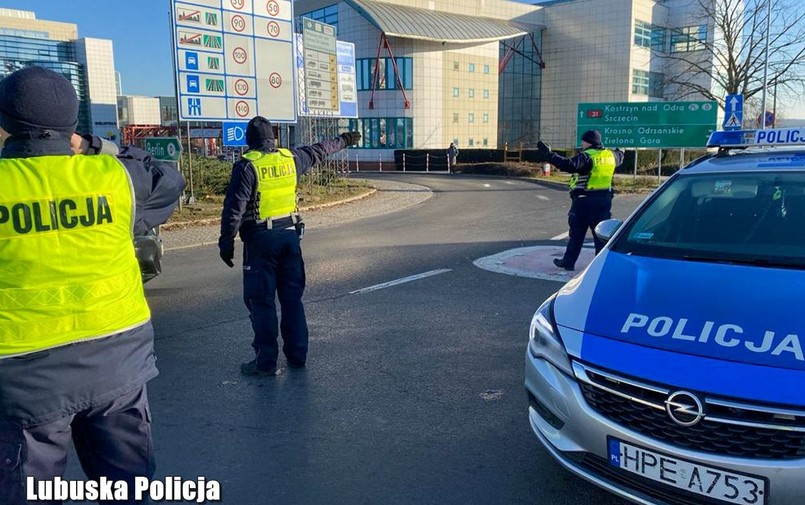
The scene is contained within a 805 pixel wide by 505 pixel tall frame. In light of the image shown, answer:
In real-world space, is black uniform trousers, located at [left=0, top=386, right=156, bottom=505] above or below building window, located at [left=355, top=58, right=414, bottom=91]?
below

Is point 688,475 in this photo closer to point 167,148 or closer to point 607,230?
point 607,230

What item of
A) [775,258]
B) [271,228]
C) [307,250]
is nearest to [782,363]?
[775,258]

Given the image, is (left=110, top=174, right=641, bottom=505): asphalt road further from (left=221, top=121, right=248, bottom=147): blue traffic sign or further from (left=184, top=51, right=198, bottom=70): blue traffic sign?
(left=184, top=51, right=198, bottom=70): blue traffic sign

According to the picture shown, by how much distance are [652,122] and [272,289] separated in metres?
19.1

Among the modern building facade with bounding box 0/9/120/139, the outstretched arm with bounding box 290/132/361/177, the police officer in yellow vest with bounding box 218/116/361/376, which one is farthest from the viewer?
the modern building facade with bounding box 0/9/120/139

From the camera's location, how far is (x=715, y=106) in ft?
64.1

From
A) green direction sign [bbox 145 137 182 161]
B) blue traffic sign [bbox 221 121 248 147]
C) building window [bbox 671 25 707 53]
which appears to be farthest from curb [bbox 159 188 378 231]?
building window [bbox 671 25 707 53]

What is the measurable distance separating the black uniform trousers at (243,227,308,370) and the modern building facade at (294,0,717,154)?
1494 inches

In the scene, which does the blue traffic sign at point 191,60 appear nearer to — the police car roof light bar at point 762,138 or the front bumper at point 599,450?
the police car roof light bar at point 762,138

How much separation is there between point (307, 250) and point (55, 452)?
844 cm

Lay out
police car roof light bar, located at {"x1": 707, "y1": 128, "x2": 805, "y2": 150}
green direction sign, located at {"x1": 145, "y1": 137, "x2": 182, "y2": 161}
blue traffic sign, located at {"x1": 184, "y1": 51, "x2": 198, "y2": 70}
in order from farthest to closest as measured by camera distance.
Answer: blue traffic sign, located at {"x1": 184, "y1": 51, "x2": 198, "y2": 70} < green direction sign, located at {"x1": 145, "y1": 137, "x2": 182, "y2": 161} < police car roof light bar, located at {"x1": 707, "y1": 128, "x2": 805, "y2": 150}

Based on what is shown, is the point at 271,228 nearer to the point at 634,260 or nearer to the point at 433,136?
the point at 634,260

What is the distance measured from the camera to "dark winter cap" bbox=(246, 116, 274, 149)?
4.81m

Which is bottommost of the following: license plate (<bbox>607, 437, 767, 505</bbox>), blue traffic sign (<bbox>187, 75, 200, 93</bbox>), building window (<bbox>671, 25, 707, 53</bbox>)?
license plate (<bbox>607, 437, 767, 505</bbox>)
